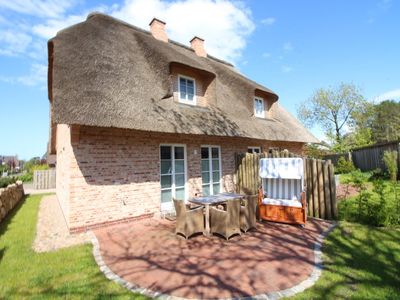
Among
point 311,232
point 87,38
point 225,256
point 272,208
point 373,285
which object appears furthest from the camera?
point 87,38

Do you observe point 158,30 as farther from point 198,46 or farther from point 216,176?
point 216,176

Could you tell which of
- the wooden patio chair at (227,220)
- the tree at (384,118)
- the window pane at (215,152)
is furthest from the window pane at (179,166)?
the tree at (384,118)

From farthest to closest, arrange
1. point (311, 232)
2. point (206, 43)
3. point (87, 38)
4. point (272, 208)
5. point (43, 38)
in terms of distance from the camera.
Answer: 1. point (206, 43)
2. point (43, 38)
3. point (87, 38)
4. point (272, 208)
5. point (311, 232)

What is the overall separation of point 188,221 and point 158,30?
1033 cm

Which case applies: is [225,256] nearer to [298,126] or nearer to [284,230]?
[284,230]

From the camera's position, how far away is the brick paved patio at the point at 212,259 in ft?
11.8

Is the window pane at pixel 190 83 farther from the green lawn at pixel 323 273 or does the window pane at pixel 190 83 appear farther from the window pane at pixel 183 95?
the green lawn at pixel 323 273

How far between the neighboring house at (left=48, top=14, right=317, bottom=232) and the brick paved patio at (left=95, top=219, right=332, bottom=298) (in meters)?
1.29

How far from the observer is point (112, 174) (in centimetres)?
711

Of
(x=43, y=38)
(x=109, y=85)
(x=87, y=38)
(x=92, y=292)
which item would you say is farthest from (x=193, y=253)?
(x=43, y=38)

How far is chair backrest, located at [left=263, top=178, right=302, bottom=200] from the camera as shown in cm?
727

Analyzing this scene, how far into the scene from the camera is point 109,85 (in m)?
7.27

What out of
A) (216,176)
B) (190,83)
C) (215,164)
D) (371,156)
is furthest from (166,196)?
(371,156)

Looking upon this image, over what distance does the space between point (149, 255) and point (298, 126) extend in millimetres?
12558
